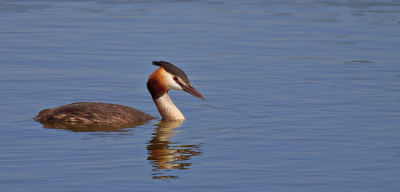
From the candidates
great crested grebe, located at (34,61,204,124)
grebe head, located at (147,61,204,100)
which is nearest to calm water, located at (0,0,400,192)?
great crested grebe, located at (34,61,204,124)

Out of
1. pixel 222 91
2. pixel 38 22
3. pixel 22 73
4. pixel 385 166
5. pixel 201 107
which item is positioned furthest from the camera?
pixel 38 22

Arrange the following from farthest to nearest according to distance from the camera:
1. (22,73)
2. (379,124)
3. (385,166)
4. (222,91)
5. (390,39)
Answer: (390,39) → (22,73) → (222,91) → (379,124) → (385,166)

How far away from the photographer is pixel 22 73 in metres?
15.6

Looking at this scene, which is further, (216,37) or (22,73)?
(216,37)

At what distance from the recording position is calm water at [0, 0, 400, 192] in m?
8.40

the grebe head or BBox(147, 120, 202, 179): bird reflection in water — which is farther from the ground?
the grebe head

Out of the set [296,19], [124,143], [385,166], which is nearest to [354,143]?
[385,166]

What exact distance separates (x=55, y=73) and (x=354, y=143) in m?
8.26

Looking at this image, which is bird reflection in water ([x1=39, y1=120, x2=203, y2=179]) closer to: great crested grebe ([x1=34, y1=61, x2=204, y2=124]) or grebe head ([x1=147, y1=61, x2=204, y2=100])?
great crested grebe ([x1=34, y1=61, x2=204, y2=124])

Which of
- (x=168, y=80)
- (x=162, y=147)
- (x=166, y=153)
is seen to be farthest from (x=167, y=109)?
(x=166, y=153)

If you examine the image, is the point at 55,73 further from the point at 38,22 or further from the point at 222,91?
the point at 38,22

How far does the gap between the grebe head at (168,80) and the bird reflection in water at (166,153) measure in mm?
1062

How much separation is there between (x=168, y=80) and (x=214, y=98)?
6.30 feet

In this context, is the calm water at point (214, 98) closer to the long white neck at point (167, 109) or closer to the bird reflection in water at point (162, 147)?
the bird reflection in water at point (162, 147)
